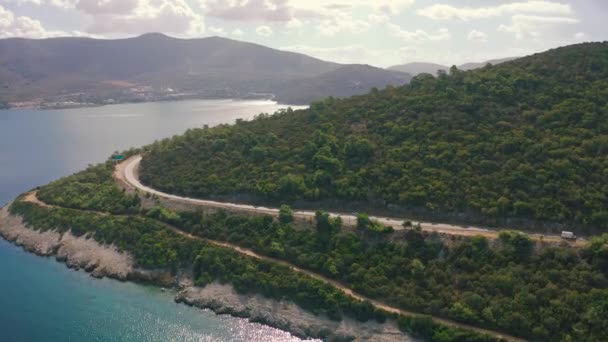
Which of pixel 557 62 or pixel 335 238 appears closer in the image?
pixel 335 238

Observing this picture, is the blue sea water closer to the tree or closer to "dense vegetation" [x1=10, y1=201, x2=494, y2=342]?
"dense vegetation" [x1=10, y1=201, x2=494, y2=342]

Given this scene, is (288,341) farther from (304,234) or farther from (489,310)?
(489,310)

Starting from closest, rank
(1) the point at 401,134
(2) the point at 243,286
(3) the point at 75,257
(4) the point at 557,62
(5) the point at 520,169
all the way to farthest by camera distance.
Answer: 1. (2) the point at 243,286
2. (5) the point at 520,169
3. (3) the point at 75,257
4. (1) the point at 401,134
5. (4) the point at 557,62

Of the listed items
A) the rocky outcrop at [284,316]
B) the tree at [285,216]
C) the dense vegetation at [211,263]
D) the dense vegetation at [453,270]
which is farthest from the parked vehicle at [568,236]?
the tree at [285,216]

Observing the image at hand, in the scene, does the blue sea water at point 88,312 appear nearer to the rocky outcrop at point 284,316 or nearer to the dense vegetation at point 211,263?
the rocky outcrop at point 284,316

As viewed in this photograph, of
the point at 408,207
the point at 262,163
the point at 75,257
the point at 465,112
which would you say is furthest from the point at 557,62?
the point at 75,257

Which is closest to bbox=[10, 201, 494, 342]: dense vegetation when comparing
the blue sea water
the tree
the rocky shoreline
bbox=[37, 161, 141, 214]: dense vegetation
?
the rocky shoreline

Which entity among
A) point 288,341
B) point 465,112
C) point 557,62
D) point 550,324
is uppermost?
point 557,62
